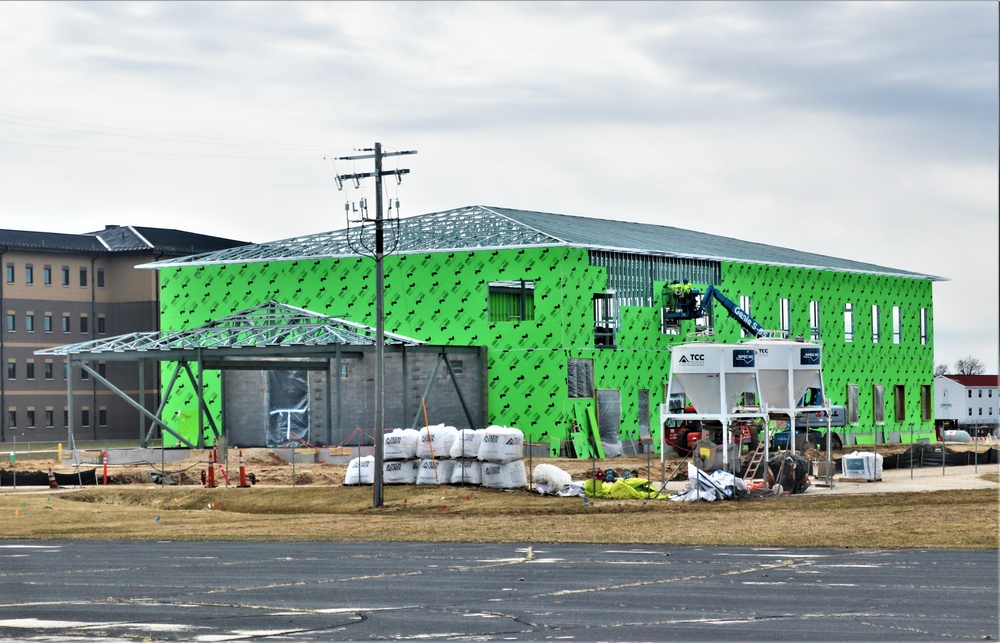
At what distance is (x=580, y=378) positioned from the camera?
61156 mm

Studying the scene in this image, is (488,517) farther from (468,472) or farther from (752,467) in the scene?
(752,467)

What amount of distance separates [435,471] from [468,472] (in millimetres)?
952

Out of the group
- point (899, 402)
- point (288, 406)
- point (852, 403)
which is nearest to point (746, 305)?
point (852, 403)

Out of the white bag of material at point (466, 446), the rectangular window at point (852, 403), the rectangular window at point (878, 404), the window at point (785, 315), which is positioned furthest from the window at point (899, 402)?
the white bag of material at point (466, 446)

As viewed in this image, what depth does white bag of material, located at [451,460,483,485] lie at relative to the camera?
41.6m

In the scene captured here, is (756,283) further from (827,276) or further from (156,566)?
(156,566)

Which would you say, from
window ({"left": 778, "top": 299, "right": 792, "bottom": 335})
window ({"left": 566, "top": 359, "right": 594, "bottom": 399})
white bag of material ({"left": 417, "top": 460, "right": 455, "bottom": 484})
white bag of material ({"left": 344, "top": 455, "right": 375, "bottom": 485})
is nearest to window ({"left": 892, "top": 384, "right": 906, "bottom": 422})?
window ({"left": 778, "top": 299, "right": 792, "bottom": 335})

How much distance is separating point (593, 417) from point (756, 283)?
1403 cm

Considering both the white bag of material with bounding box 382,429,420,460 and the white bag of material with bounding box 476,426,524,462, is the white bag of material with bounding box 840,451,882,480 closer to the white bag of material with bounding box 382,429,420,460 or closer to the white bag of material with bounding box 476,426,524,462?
the white bag of material with bounding box 476,426,524,462

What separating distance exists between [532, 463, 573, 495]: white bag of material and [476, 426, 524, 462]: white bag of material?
88 cm

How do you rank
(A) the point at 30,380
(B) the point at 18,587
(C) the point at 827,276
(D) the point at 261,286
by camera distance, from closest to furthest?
(B) the point at 18,587, (D) the point at 261,286, (C) the point at 827,276, (A) the point at 30,380

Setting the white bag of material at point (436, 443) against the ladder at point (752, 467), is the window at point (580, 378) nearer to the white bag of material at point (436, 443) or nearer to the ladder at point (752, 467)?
the ladder at point (752, 467)

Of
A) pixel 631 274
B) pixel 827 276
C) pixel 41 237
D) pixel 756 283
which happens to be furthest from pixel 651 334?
pixel 41 237

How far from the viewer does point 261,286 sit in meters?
69.3
